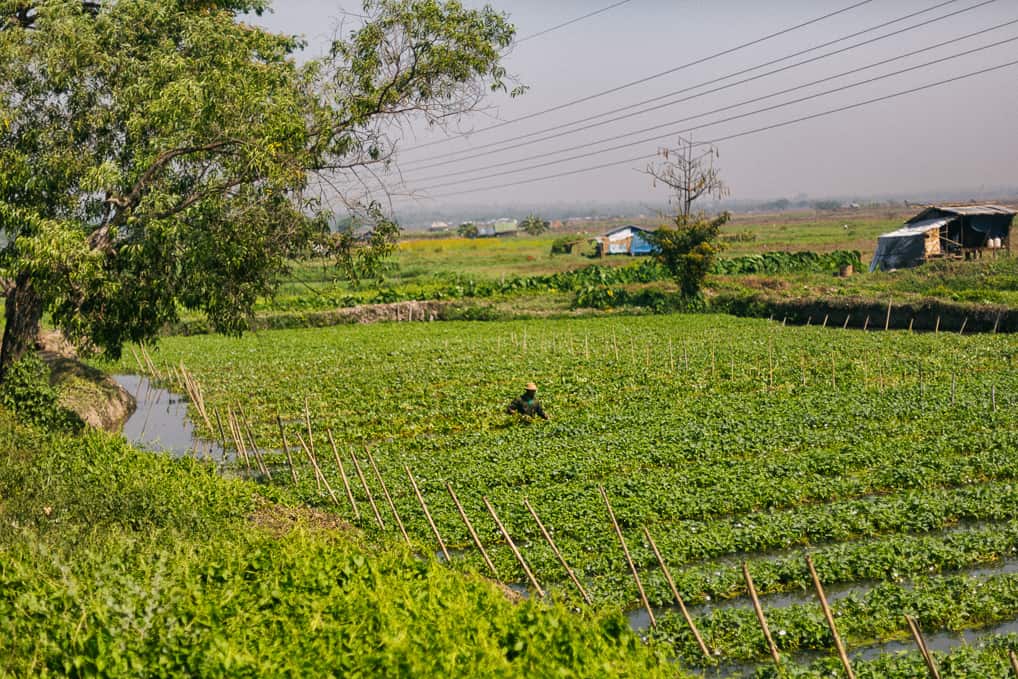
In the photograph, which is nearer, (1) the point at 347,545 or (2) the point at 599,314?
(1) the point at 347,545

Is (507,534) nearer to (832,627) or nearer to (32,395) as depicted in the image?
(832,627)

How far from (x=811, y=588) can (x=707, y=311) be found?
121ft

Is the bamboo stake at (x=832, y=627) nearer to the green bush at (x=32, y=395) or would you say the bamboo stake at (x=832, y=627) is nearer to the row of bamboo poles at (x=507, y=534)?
the row of bamboo poles at (x=507, y=534)

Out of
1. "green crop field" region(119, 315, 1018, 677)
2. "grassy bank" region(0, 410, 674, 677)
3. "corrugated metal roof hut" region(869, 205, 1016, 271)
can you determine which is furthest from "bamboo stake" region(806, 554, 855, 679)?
"corrugated metal roof hut" region(869, 205, 1016, 271)

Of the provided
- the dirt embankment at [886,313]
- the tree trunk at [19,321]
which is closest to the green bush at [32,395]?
the tree trunk at [19,321]

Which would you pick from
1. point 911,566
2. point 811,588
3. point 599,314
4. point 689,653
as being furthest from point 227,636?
point 599,314

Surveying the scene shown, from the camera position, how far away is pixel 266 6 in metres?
29.2

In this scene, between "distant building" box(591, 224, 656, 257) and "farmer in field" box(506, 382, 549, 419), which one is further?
"distant building" box(591, 224, 656, 257)

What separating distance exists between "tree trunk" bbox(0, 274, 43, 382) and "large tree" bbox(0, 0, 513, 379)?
38 mm

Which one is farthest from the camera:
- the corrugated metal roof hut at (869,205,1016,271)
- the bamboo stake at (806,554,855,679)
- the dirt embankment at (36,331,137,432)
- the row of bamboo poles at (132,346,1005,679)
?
the corrugated metal roof hut at (869,205,1016,271)

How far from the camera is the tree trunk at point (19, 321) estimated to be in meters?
21.2

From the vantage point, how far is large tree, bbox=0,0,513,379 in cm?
1955

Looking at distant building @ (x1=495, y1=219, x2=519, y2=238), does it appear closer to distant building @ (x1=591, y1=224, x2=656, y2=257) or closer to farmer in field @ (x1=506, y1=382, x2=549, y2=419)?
distant building @ (x1=591, y1=224, x2=656, y2=257)

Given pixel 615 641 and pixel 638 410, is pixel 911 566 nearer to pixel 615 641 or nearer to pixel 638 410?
pixel 615 641
